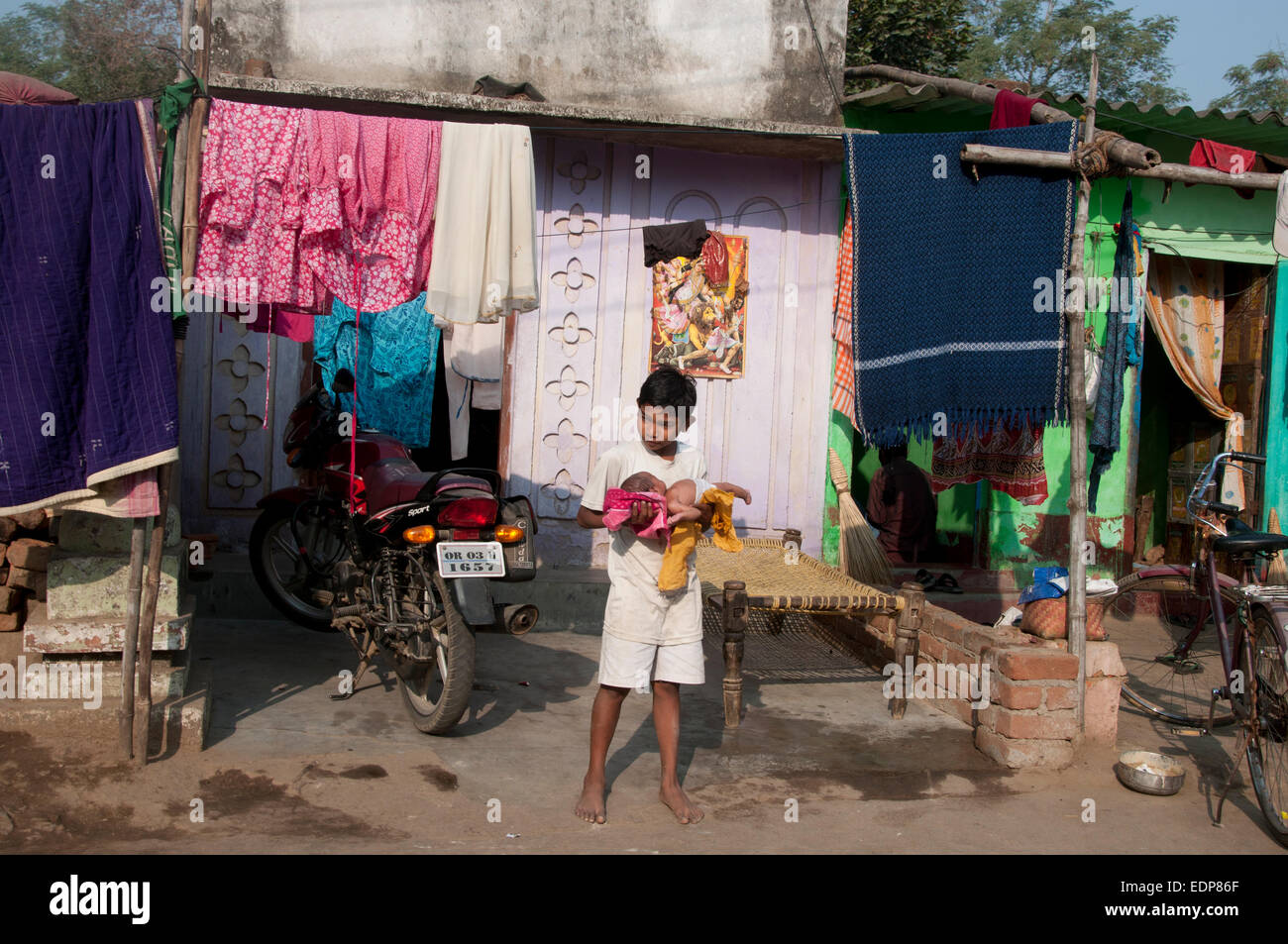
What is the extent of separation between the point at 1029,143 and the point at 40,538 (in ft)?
16.0

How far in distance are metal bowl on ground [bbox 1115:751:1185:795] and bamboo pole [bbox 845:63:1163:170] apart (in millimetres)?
2585

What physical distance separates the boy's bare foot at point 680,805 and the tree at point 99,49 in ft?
59.5

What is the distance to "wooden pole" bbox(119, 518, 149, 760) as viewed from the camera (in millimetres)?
4199

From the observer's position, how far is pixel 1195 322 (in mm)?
9125

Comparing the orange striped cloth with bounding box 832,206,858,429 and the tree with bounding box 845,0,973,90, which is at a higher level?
the tree with bounding box 845,0,973,90

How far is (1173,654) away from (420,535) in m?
4.46

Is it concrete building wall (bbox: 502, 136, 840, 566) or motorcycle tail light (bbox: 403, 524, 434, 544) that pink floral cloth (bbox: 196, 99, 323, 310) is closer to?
motorcycle tail light (bbox: 403, 524, 434, 544)

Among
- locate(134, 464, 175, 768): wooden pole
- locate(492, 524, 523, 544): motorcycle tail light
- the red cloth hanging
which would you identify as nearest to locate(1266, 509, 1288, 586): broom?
the red cloth hanging

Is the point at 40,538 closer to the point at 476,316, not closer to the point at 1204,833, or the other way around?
the point at 476,316

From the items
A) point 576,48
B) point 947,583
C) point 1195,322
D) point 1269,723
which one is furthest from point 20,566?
point 1195,322

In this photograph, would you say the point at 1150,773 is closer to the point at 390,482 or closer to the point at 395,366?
the point at 390,482

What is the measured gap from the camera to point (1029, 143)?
5.27 metres

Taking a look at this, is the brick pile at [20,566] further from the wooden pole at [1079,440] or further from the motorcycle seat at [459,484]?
the wooden pole at [1079,440]

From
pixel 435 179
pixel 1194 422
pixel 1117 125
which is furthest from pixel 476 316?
pixel 1194 422
